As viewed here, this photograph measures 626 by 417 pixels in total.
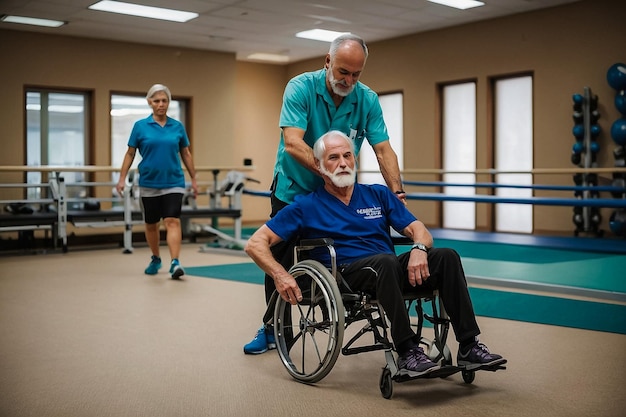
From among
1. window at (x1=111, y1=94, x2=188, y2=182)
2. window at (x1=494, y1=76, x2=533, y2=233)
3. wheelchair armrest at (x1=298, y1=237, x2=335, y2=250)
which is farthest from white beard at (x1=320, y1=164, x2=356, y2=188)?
window at (x1=111, y1=94, x2=188, y2=182)

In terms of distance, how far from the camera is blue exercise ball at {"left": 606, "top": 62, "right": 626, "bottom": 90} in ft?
24.0

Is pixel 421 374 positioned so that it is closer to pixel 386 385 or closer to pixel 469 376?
pixel 386 385

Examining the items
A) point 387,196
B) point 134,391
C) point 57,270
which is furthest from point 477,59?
point 134,391

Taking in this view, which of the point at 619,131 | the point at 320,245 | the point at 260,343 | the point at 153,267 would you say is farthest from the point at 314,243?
the point at 619,131

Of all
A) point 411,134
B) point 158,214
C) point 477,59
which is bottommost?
point 158,214

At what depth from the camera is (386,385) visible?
2314 mm

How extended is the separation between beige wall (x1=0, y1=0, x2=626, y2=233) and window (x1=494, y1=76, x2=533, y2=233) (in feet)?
0.55

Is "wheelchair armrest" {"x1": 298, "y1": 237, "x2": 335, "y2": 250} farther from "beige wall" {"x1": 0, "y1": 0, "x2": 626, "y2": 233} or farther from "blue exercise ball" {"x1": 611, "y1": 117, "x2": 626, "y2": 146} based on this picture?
"beige wall" {"x1": 0, "y1": 0, "x2": 626, "y2": 233}

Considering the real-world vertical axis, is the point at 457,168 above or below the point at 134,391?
above

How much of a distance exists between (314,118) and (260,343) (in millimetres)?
940

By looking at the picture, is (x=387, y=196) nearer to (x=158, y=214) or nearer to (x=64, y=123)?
(x=158, y=214)

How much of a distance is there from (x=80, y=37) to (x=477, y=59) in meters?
5.01

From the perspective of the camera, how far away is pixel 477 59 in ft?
29.7

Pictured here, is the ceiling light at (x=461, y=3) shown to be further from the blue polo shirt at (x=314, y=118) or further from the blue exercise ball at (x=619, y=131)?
the blue polo shirt at (x=314, y=118)
